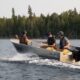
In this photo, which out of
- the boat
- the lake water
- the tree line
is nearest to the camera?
the lake water

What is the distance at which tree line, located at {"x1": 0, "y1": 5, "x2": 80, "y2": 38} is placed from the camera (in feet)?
409

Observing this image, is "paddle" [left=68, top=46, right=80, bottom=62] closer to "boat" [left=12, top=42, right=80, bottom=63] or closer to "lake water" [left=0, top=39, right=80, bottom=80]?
"boat" [left=12, top=42, right=80, bottom=63]

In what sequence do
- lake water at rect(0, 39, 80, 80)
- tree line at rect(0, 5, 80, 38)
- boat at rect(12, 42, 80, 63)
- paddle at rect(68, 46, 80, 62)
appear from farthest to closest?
tree line at rect(0, 5, 80, 38) → boat at rect(12, 42, 80, 63) → paddle at rect(68, 46, 80, 62) → lake water at rect(0, 39, 80, 80)

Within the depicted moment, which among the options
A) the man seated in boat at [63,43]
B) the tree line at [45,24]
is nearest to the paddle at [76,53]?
the man seated in boat at [63,43]

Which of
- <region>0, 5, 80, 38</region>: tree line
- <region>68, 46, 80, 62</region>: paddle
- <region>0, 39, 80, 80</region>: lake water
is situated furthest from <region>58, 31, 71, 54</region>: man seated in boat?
<region>0, 5, 80, 38</region>: tree line

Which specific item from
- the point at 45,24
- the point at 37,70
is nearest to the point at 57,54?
the point at 37,70

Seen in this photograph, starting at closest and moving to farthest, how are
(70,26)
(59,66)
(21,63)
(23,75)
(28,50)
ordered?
(23,75) → (59,66) → (21,63) → (28,50) → (70,26)

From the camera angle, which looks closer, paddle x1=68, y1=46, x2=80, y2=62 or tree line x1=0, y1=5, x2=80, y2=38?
paddle x1=68, y1=46, x2=80, y2=62

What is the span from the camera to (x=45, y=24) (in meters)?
128

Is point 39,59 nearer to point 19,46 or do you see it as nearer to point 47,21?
point 19,46

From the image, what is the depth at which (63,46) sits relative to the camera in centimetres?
2816

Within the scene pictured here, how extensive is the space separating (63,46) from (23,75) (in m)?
5.73

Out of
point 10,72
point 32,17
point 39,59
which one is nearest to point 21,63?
point 39,59

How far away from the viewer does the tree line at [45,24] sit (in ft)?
409
